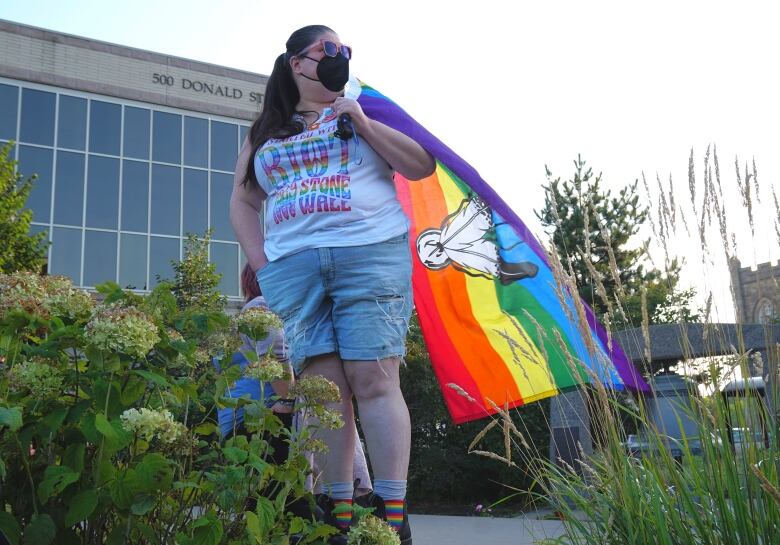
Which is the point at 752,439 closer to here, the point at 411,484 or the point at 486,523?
the point at 486,523

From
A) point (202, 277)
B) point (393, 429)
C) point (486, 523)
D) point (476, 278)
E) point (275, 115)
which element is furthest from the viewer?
point (202, 277)

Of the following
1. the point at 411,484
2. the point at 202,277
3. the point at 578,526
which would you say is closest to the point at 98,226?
the point at 202,277

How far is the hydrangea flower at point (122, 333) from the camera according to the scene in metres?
1.35

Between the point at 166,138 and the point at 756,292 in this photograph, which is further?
the point at 166,138

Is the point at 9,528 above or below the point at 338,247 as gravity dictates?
below

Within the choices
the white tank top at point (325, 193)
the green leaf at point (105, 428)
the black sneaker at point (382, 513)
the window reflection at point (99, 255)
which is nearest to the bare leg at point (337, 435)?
the black sneaker at point (382, 513)

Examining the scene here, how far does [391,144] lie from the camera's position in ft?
8.48

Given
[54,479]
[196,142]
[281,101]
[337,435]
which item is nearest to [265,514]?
[54,479]

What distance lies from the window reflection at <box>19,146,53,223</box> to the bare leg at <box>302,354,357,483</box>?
20.6 meters

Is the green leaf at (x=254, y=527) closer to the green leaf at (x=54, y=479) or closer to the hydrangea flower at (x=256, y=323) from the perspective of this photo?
the green leaf at (x=54, y=479)

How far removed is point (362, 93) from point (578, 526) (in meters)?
1.77

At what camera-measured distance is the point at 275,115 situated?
9.36 feet

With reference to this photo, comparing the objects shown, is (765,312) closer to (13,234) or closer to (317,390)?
(317,390)

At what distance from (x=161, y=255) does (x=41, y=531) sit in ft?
70.5
